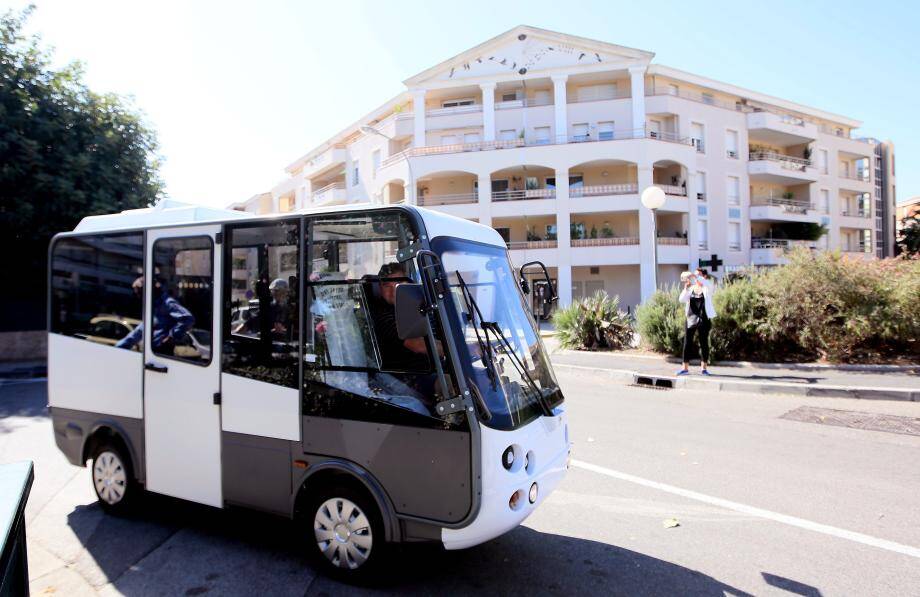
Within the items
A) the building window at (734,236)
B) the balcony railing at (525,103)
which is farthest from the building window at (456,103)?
the building window at (734,236)

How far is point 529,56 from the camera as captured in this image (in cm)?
3391

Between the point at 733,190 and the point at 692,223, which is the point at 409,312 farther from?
the point at 733,190

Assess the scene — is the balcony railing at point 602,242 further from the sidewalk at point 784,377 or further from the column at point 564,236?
the sidewalk at point 784,377

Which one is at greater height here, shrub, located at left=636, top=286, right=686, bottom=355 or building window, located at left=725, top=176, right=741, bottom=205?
building window, located at left=725, top=176, right=741, bottom=205

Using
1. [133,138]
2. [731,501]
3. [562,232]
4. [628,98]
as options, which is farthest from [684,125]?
[731,501]

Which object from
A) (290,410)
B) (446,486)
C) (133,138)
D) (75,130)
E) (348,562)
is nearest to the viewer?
(446,486)

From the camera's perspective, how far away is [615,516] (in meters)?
4.34

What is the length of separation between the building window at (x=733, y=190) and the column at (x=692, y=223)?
14.0ft

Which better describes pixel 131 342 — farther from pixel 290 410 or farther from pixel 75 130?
pixel 75 130

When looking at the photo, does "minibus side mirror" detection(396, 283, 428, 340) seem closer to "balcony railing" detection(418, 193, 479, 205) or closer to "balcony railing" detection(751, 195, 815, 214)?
"balcony railing" detection(418, 193, 479, 205)

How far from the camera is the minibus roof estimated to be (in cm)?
342

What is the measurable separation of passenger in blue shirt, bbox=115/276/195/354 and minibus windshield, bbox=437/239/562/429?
83.5 inches

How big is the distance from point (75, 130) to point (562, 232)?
79.2 feet

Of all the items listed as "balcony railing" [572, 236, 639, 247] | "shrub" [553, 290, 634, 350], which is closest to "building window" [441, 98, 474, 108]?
"balcony railing" [572, 236, 639, 247]
